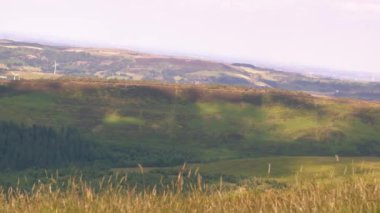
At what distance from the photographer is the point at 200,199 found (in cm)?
960

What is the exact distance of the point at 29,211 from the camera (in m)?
8.85

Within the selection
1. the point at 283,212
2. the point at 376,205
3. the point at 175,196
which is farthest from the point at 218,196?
the point at 376,205

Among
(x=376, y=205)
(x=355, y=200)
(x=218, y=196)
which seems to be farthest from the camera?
(x=218, y=196)

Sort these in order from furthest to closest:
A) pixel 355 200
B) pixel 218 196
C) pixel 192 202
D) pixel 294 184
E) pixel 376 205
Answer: pixel 294 184, pixel 218 196, pixel 192 202, pixel 355 200, pixel 376 205

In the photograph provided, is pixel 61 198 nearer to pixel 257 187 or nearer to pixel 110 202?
pixel 110 202

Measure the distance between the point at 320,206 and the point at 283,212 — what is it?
524 mm

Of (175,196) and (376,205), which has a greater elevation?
(376,205)

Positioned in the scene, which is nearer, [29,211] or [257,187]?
[29,211]

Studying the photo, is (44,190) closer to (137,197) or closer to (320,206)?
(137,197)

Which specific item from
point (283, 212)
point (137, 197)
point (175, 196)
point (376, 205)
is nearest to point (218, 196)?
point (175, 196)

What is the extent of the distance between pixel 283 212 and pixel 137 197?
268 centimetres

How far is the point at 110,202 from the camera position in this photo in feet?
30.4

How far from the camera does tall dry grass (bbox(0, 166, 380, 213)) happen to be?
834 cm

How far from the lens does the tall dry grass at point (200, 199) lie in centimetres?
834
